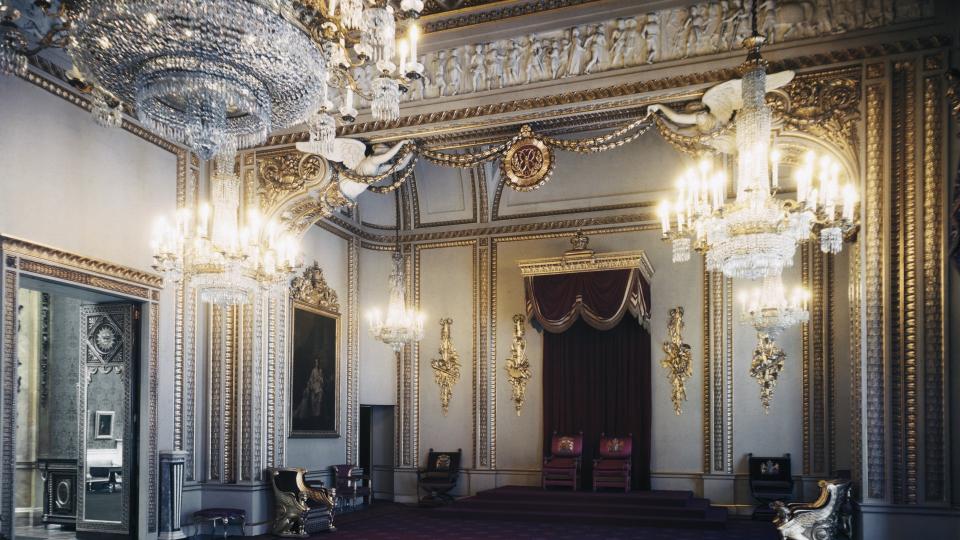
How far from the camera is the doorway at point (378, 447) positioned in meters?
13.2

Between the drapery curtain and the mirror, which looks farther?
the drapery curtain

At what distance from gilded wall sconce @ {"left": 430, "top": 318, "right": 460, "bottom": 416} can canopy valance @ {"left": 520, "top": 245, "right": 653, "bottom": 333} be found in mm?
1580

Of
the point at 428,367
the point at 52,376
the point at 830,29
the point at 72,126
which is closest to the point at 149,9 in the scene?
the point at 72,126

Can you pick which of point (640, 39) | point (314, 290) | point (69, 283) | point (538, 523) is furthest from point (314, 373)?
point (640, 39)

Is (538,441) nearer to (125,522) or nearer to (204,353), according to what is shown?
(204,353)

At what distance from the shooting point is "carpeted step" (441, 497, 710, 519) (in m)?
10.0

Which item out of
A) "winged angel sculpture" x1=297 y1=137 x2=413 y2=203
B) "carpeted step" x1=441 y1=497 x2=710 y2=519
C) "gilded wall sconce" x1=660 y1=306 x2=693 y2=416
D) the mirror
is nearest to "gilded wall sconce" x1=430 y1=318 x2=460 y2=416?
"carpeted step" x1=441 y1=497 x2=710 y2=519

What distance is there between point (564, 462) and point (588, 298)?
2.35 metres

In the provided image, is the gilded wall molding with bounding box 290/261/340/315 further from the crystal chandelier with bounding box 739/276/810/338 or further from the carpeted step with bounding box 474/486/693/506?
the crystal chandelier with bounding box 739/276/810/338

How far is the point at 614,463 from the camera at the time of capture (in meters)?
11.4

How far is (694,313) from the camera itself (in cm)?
1177

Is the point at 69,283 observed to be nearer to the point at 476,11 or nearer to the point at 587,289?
the point at 476,11

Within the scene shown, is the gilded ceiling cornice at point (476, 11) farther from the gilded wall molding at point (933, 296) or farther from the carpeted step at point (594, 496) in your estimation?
the carpeted step at point (594, 496)

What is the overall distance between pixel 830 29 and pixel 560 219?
19.0 ft
